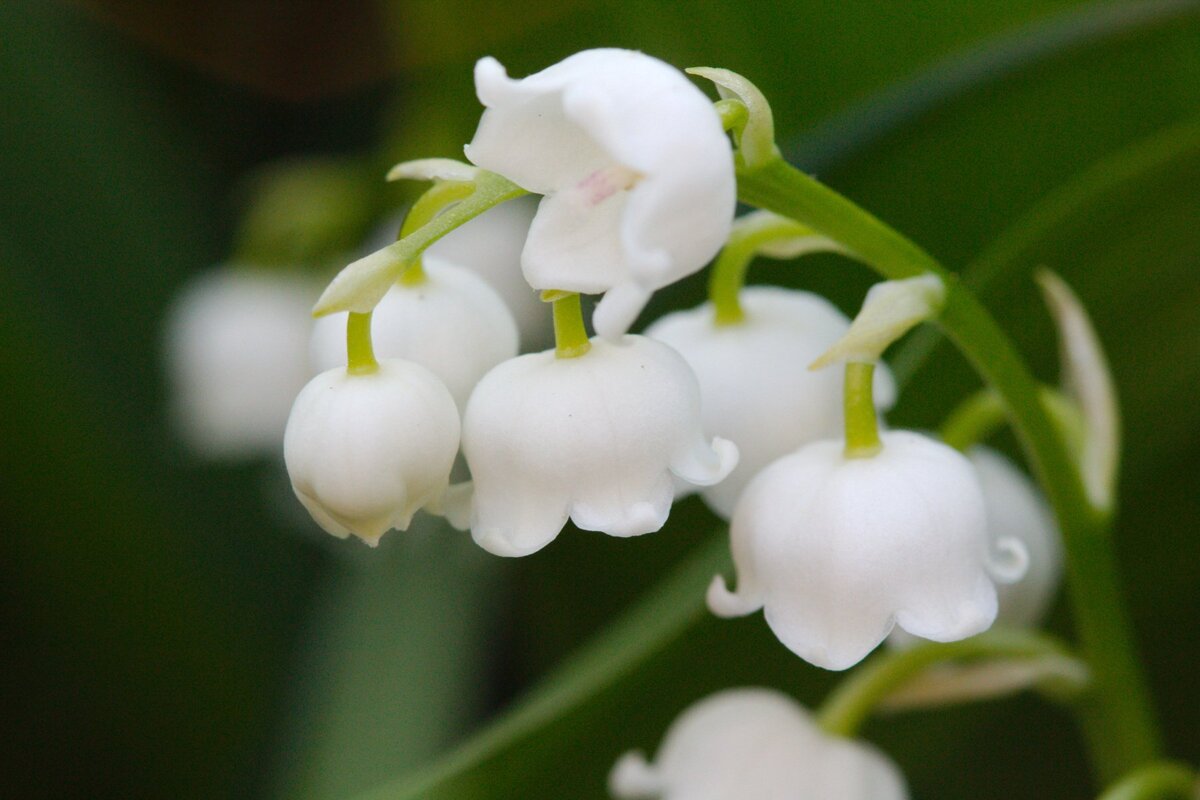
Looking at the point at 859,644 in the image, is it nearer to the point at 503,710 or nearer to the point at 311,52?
the point at 503,710

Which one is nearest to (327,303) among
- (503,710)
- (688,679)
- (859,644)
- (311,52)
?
(859,644)

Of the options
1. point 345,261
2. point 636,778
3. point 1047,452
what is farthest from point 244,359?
point 1047,452

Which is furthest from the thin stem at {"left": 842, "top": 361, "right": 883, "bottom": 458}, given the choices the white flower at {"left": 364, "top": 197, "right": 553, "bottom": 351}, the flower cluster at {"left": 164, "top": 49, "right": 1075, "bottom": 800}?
the white flower at {"left": 364, "top": 197, "right": 553, "bottom": 351}

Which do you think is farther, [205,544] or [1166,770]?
[205,544]

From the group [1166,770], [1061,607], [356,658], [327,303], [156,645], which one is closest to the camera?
[327,303]

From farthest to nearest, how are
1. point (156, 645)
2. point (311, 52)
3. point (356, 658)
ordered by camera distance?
point (311, 52)
point (156, 645)
point (356, 658)

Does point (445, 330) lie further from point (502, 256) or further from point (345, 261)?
point (345, 261)
